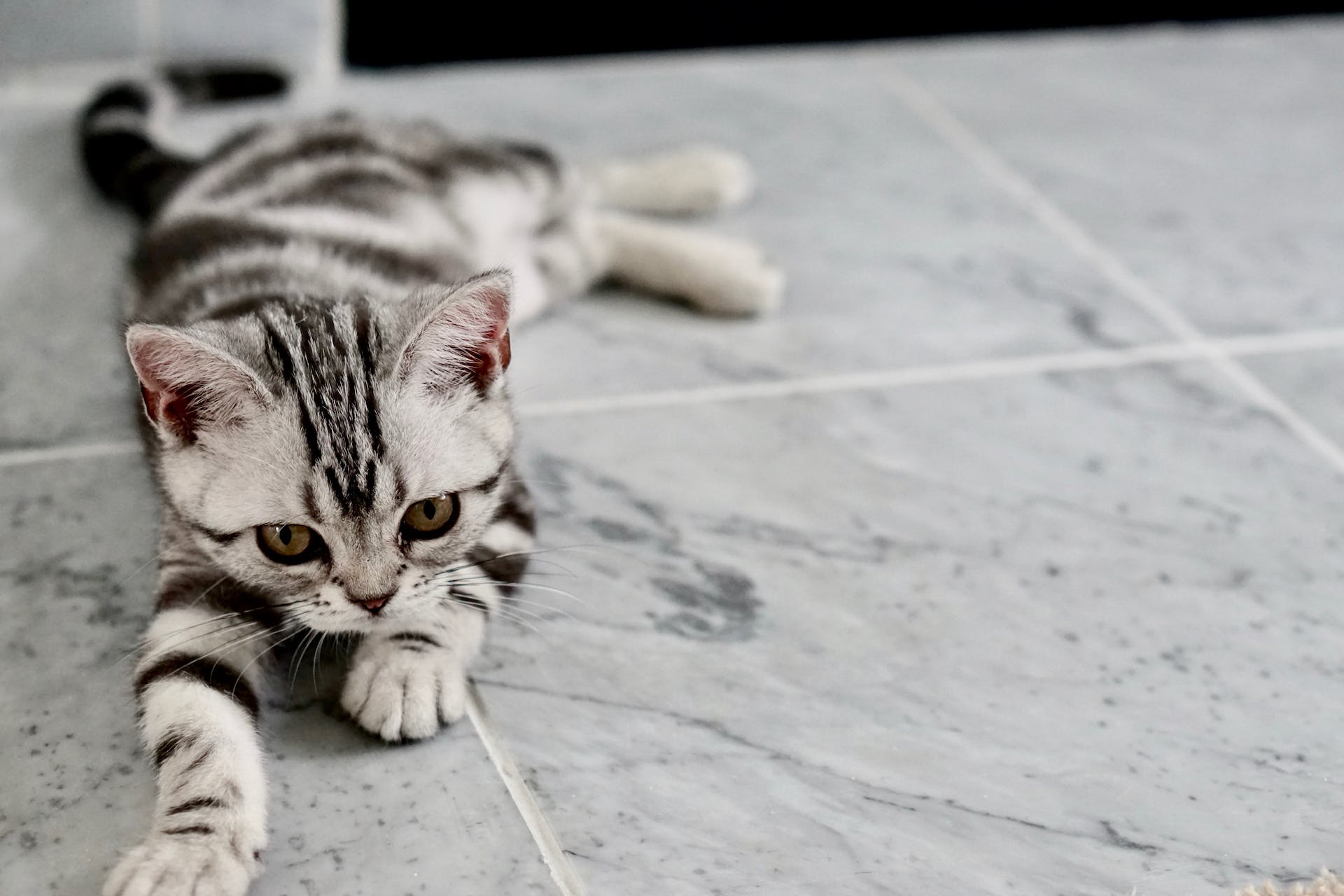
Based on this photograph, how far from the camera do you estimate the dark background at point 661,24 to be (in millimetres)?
2371

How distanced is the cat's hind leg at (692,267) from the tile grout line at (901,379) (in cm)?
15

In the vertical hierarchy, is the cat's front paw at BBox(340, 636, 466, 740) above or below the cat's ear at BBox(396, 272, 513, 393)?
below

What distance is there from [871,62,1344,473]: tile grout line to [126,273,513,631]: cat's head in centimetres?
100

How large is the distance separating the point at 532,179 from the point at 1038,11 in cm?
134

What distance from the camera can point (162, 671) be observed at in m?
1.10

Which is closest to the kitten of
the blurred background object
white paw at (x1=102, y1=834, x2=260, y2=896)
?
white paw at (x1=102, y1=834, x2=260, y2=896)

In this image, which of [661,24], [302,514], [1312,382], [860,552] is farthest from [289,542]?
[661,24]

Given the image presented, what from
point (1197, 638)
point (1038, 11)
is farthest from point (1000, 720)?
point (1038, 11)

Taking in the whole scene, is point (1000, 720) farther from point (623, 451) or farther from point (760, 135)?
point (760, 135)

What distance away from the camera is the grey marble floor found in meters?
1.06

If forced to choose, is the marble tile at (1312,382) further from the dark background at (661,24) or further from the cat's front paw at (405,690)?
the dark background at (661,24)

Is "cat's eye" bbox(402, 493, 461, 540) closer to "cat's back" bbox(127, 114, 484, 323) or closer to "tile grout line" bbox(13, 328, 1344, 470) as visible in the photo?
"cat's back" bbox(127, 114, 484, 323)

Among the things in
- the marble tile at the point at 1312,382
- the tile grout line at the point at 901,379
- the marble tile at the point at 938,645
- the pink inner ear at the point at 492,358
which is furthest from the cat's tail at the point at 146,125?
the marble tile at the point at 1312,382

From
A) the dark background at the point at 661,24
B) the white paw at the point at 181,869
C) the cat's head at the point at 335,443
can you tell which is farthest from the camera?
the dark background at the point at 661,24
